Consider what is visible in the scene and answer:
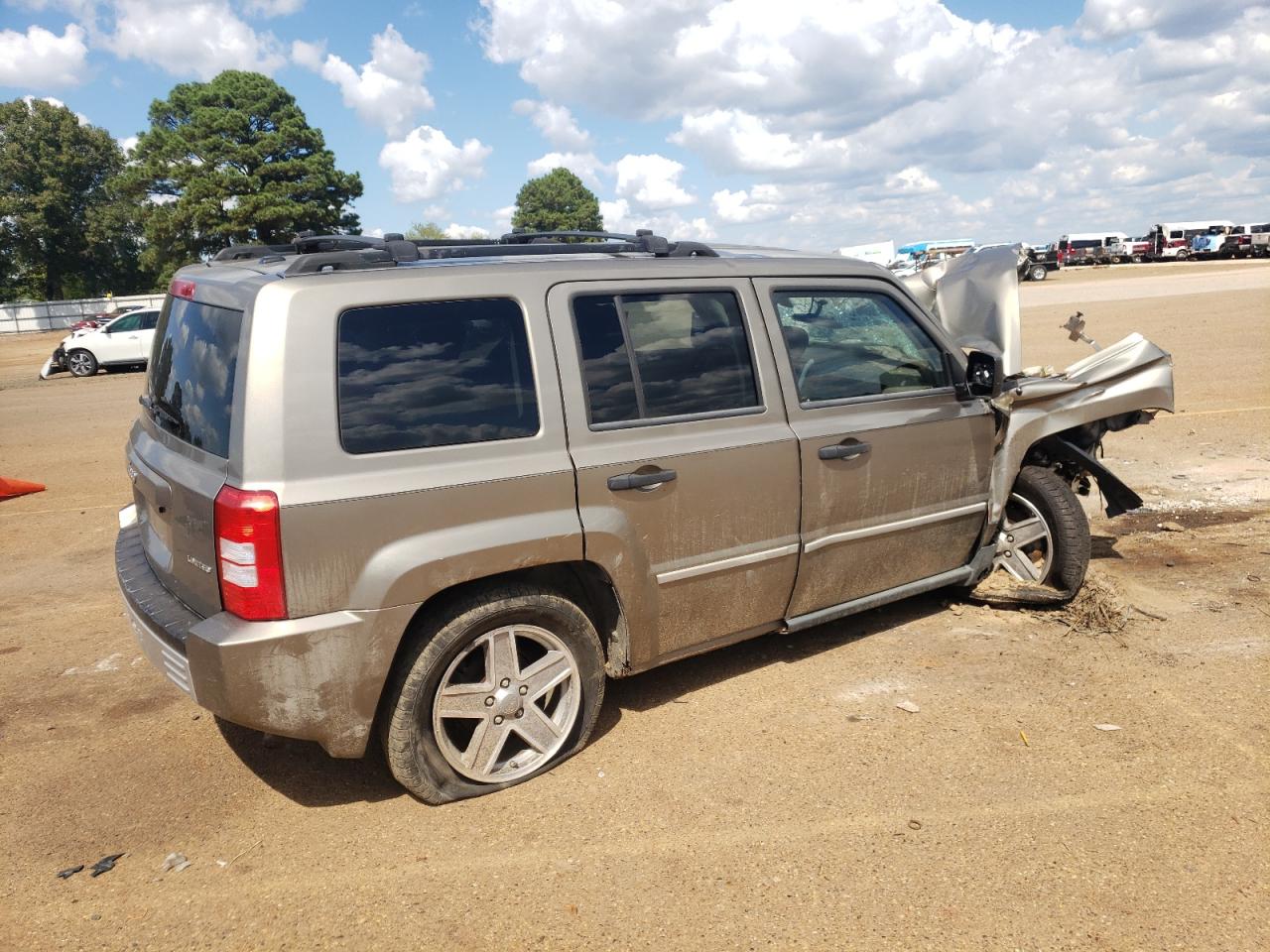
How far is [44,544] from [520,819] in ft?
18.1

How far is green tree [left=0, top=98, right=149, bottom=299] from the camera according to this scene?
6844 cm

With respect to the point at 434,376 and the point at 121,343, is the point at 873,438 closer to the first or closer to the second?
the point at 434,376

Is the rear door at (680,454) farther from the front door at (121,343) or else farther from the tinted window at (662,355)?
the front door at (121,343)

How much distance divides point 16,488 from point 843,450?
327 inches

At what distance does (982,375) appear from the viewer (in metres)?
4.74

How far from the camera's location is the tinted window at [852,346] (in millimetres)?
4242

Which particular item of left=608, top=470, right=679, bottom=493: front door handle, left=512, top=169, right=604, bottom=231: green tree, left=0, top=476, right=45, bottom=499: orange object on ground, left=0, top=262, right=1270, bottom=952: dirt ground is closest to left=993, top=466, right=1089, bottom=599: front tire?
left=0, top=262, right=1270, bottom=952: dirt ground

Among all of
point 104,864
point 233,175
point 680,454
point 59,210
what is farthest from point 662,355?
point 59,210

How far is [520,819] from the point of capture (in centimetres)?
342

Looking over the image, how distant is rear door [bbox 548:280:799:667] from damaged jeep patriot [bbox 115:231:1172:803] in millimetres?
11

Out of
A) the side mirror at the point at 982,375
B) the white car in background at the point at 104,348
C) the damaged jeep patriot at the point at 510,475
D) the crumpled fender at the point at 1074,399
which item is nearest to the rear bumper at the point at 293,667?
the damaged jeep patriot at the point at 510,475

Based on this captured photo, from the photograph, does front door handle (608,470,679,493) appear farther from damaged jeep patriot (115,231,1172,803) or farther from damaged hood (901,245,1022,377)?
damaged hood (901,245,1022,377)

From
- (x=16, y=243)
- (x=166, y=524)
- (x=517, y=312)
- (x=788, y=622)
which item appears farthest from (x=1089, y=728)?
(x=16, y=243)

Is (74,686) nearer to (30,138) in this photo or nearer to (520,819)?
(520,819)
